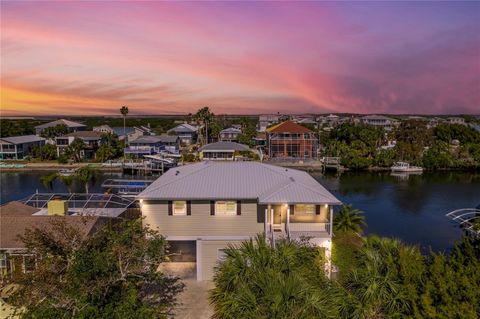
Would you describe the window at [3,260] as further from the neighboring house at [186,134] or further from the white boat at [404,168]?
the neighboring house at [186,134]

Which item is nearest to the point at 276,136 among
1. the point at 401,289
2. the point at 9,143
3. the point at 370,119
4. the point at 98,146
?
the point at 98,146

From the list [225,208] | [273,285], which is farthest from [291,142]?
[273,285]

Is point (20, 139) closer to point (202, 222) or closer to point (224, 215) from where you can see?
point (202, 222)

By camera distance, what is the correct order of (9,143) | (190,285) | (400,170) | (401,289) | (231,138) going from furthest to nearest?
(231,138), (9,143), (400,170), (190,285), (401,289)

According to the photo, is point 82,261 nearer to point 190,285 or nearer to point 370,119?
point 190,285

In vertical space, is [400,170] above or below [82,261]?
below

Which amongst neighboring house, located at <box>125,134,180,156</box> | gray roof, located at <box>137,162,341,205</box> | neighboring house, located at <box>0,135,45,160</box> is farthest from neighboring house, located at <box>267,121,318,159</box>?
neighboring house, located at <box>0,135,45,160</box>

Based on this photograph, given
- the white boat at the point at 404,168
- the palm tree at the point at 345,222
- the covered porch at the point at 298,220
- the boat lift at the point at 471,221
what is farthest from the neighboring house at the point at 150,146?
the covered porch at the point at 298,220
